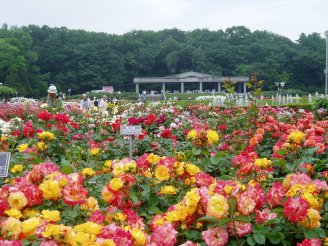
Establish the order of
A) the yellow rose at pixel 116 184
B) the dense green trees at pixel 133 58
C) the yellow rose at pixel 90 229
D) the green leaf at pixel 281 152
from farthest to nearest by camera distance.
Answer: the dense green trees at pixel 133 58
the green leaf at pixel 281 152
the yellow rose at pixel 116 184
the yellow rose at pixel 90 229

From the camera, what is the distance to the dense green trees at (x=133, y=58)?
5662 cm

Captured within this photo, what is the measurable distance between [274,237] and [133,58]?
6358 cm

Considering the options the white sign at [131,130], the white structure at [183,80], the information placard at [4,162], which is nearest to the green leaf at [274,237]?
the information placard at [4,162]

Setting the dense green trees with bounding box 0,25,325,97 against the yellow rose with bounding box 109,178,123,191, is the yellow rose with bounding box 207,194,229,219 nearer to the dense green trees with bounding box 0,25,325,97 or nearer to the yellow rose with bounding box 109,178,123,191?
the yellow rose with bounding box 109,178,123,191

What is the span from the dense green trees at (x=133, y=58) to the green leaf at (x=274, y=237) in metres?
52.2

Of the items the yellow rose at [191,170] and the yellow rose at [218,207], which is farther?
the yellow rose at [191,170]

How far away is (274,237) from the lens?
64.5 inches

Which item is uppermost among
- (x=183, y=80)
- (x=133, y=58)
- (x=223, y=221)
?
(x=133, y=58)

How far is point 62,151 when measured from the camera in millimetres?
4492

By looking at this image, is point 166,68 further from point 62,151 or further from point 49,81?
point 62,151

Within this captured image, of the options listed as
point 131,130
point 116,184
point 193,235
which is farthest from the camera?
point 131,130

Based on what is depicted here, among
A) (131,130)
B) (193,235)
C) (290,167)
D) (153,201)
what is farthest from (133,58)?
(193,235)

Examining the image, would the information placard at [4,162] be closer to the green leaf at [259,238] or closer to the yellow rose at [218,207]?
the yellow rose at [218,207]

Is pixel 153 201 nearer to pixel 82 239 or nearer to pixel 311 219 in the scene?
pixel 311 219
